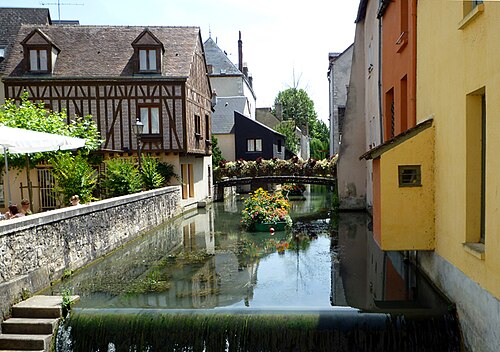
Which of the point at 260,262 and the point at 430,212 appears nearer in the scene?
the point at 430,212

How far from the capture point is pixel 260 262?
1209 centimetres

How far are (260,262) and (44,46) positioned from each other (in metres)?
16.1

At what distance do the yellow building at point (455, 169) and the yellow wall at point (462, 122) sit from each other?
0.01m

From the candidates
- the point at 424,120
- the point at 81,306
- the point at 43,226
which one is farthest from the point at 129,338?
the point at 424,120

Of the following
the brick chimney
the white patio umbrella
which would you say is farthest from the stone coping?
the brick chimney

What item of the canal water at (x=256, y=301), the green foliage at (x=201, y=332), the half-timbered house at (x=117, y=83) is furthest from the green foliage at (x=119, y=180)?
the green foliage at (x=201, y=332)

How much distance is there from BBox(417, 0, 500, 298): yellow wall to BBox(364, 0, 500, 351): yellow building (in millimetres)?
13

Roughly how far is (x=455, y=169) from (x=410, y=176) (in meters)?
1.18

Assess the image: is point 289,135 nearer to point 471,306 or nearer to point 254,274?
point 254,274

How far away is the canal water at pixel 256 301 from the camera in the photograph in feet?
23.4

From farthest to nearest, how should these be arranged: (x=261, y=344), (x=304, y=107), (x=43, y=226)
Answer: (x=304, y=107) < (x=43, y=226) < (x=261, y=344)

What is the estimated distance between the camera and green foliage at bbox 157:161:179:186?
22.5 metres

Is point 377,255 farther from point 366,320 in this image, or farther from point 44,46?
point 44,46

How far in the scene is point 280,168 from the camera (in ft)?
93.7
